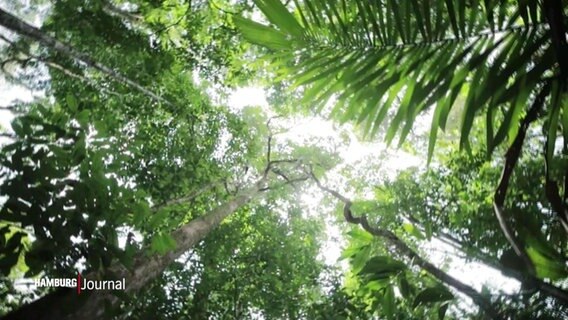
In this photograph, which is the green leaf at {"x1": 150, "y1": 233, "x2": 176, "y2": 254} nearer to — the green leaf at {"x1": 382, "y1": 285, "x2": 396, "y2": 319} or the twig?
the green leaf at {"x1": 382, "y1": 285, "x2": 396, "y2": 319}

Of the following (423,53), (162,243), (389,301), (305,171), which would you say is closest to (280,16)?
(423,53)

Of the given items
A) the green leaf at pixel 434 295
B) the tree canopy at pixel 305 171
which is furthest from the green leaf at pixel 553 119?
the green leaf at pixel 434 295

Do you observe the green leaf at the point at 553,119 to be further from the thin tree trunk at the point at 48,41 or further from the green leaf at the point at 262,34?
the thin tree trunk at the point at 48,41

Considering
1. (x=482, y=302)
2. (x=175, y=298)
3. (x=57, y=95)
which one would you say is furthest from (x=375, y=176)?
(x=482, y=302)

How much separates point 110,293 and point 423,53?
177 centimetres

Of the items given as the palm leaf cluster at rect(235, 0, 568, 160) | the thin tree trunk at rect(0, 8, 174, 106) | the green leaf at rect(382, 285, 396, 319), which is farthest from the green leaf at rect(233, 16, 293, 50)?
the thin tree trunk at rect(0, 8, 174, 106)

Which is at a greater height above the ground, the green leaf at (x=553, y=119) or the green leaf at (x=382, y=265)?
the green leaf at (x=553, y=119)

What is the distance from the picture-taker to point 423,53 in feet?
3.86

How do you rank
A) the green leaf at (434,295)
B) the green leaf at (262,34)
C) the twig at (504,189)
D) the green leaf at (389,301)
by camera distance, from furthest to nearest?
the green leaf at (389,301) → the green leaf at (434,295) → the green leaf at (262,34) → the twig at (504,189)

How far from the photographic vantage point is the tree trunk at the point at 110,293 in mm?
2086

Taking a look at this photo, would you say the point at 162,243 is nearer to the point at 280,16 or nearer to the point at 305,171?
the point at 280,16

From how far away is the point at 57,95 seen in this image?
5.67m

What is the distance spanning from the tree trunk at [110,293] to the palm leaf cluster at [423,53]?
48.3 inches

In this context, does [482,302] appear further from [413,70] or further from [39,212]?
[39,212]
